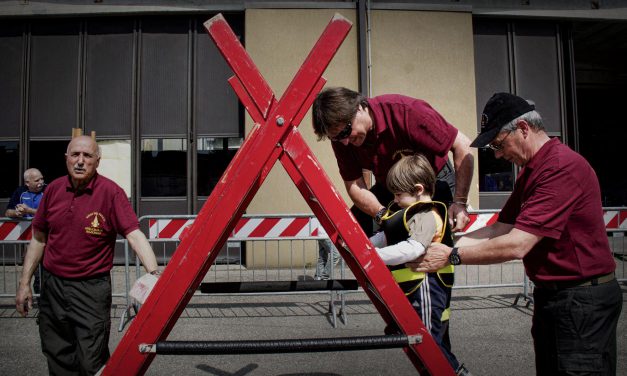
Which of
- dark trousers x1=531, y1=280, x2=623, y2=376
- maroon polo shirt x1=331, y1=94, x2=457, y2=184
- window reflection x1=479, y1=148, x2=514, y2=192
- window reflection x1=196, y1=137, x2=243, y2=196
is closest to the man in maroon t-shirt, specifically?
maroon polo shirt x1=331, y1=94, x2=457, y2=184

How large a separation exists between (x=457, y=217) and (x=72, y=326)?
2.50m

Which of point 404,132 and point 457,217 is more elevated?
point 404,132

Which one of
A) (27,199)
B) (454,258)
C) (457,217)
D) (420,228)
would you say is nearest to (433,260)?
(454,258)

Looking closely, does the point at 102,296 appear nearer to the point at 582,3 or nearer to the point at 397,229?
the point at 397,229

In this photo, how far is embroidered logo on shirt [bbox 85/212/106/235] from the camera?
121 inches

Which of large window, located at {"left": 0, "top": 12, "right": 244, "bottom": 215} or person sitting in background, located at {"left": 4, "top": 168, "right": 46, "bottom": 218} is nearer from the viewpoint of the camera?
person sitting in background, located at {"left": 4, "top": 168, "right": 46, "bottom": 218}

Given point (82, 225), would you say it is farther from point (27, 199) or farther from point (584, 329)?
point (27, 199)

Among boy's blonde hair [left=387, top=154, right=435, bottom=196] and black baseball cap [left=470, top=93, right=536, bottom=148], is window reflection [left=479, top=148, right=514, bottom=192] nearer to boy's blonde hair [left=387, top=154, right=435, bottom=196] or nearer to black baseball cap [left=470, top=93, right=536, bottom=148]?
boy's blonde hair [left=387, top=154, right=435, bottom=196]

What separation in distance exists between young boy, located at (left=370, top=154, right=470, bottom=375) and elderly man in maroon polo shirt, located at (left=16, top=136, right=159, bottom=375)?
153 cm

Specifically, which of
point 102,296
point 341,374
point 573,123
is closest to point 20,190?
point 102,296

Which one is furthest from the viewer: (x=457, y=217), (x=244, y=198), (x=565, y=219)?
(x=457, y=217)

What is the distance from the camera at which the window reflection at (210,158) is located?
940 centimetres

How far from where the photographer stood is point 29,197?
6.77 meters

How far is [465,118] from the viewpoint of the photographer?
30.6ft
